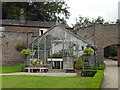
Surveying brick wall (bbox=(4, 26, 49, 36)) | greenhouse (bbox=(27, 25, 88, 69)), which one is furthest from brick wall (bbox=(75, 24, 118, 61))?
brick wall (bbox=(4, 26, 49, 36))

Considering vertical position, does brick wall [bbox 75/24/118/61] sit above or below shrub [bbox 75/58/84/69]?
→ above

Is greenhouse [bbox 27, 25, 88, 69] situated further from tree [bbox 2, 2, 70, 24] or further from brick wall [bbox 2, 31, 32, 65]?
tree [bbox 2, 2, 70, 24]

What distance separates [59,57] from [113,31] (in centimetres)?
984

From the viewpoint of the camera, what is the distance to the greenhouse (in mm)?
19938

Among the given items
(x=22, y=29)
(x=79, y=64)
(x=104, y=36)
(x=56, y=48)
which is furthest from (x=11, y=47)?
(x=104, y=36)

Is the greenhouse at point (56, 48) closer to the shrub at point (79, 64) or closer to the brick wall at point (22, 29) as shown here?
the shrub at point (79, 64)

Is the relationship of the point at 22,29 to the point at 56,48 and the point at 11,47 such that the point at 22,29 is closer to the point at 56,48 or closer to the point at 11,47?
the point at 11,47

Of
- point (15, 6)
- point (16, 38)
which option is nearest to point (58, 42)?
point (16, 38)

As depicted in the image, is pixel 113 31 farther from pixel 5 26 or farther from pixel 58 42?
pixel 5 26

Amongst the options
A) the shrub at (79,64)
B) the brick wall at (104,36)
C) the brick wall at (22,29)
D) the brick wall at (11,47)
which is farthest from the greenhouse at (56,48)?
the brick wall at (22,29)

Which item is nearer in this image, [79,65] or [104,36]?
[79,65]

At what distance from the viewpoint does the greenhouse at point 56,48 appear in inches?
785

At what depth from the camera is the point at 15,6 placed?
4119 centimetres

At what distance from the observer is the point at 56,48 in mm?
20281
